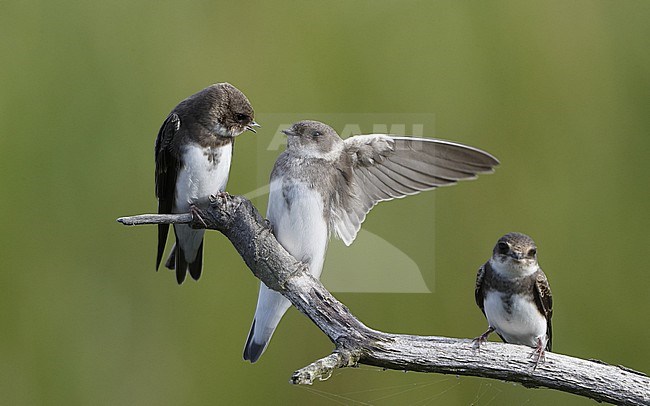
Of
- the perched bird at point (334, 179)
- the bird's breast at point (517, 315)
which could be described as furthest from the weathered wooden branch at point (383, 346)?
the bird's breast at point (517, 315)

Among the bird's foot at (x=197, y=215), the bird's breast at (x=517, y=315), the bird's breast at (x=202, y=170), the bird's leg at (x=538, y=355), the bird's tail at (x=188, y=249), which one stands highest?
the bird's breast at (x=202, y=170)

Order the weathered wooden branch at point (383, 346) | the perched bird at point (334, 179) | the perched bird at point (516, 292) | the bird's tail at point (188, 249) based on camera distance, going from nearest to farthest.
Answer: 1. the weathered wooden branch at point (383, 346)
2. the perched bird at point (334, 179)
3. the perched bird at point (516, 292)
4. the bird's tail at point (188, 249)

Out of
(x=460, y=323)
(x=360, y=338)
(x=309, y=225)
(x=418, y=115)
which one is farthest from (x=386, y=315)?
(x=360, y=338)

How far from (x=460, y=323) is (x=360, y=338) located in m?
1.50

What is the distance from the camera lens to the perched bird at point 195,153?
5.55ft

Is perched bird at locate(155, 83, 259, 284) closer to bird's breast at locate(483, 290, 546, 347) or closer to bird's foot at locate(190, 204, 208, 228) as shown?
bird's foot at locate(190, 204, 208, 228)

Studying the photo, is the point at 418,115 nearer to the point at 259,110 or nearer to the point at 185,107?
the point at 259,110

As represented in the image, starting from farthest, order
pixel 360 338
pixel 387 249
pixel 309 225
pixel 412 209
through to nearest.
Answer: pixel 412 209, pixel 387 249, pixel 309 225, pixel 360 338


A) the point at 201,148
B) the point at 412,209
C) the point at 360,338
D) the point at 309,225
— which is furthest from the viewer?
the point at 412,209

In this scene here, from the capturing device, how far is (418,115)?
297 centimetres

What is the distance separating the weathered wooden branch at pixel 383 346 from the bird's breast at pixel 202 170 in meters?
0.34

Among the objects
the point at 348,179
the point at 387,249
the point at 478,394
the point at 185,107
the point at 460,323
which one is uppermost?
the point at 185,107

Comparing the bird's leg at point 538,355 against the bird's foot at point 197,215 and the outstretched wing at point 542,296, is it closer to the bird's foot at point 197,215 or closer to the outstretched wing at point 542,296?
the outstretched wing at point 542,296

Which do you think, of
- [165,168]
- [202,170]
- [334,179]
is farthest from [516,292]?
[165,168]
